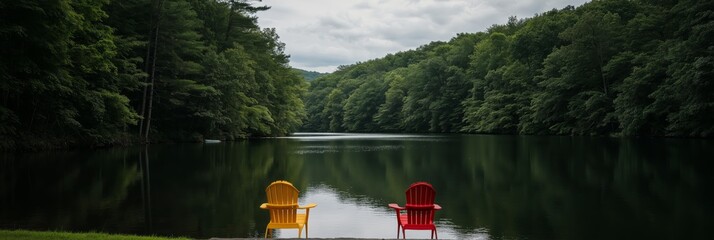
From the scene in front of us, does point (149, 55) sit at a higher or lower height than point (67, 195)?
higher

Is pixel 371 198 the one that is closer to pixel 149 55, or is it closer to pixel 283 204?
pixel 283 204

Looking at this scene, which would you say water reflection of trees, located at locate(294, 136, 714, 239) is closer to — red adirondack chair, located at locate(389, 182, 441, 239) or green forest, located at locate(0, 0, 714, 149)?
red adirondack chair, located at locate(389, 182, 441, 239)

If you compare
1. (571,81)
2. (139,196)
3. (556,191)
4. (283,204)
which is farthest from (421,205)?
(571,81)

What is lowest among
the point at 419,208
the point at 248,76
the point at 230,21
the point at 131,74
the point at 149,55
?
the point at 419,208

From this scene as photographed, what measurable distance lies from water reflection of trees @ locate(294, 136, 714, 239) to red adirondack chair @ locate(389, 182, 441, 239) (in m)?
1.62

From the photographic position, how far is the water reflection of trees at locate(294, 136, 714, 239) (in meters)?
8.98

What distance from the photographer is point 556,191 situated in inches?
520

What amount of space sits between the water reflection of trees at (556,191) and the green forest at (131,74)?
13383mm

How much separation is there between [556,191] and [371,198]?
14.1 ft

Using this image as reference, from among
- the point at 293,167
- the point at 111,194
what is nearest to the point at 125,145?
the point at 293,167

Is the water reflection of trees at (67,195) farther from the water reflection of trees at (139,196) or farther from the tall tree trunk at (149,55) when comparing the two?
the tall tree trunk at (149,55)

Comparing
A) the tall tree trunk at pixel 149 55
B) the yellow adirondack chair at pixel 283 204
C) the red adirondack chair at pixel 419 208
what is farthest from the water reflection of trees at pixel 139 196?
the tall tree trunk at pixel 149 55

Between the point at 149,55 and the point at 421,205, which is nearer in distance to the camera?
the point at 421,205

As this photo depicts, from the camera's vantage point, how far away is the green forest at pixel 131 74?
80.6 feet
